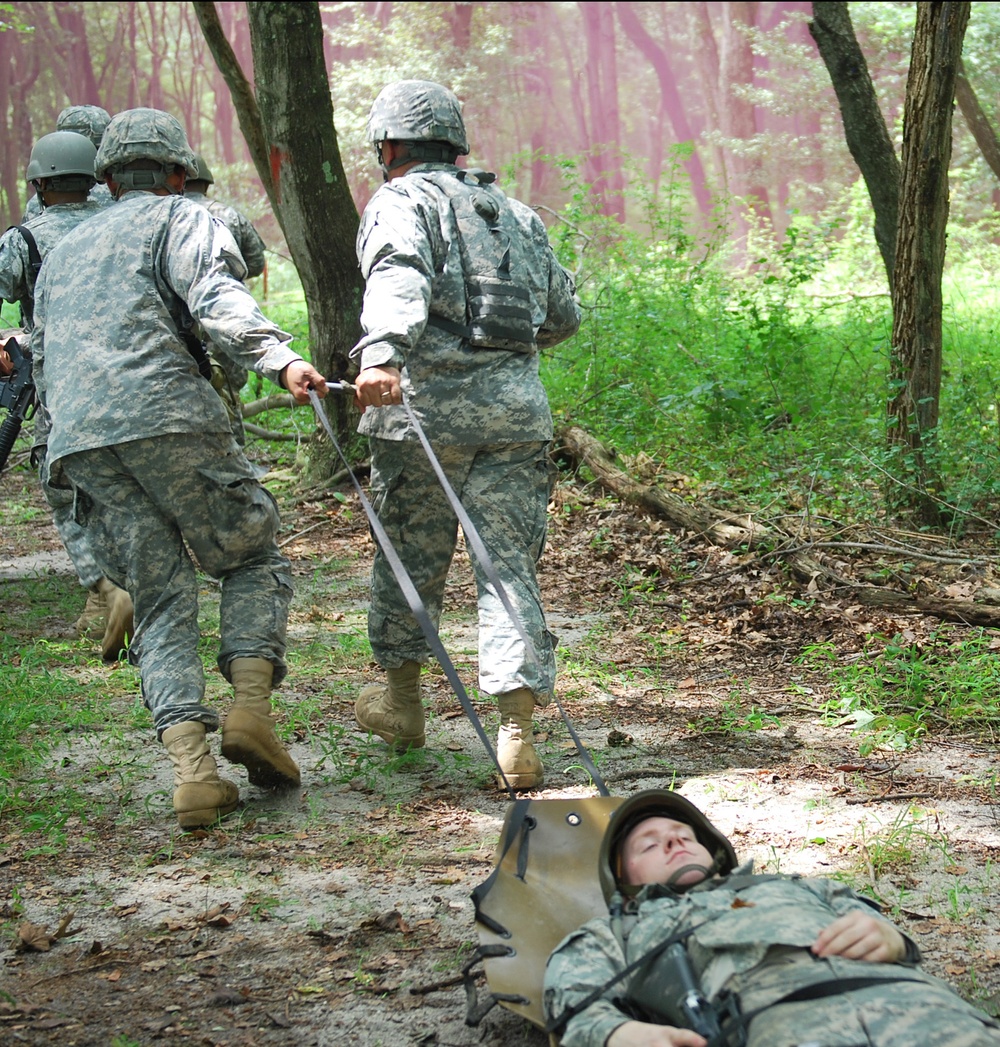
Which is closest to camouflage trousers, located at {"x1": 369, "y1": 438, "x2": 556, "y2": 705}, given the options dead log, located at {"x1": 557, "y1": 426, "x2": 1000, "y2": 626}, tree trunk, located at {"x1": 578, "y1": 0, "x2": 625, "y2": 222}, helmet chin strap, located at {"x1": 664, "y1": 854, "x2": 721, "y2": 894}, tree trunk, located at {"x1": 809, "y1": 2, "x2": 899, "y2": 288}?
helmet chin strap, located at {"x1": 664, "y1": 854, "x2": 721, "y2": 894}

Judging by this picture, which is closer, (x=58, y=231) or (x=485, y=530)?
(x=485, y=530)

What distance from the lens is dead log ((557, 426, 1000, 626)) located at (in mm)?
5527

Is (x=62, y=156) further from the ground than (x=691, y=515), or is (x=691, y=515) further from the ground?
(x=62, y=156)

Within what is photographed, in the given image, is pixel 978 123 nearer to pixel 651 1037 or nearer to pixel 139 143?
pixel 139 143

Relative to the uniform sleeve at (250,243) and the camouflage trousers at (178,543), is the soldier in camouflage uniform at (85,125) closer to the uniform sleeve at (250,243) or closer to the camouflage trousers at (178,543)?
the uniform sleeve at (250,243)

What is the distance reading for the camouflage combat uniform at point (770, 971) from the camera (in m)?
2.07

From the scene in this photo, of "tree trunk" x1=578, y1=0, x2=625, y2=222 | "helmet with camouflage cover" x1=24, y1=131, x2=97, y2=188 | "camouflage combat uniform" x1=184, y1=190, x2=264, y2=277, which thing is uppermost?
"tree trunk" x1=578, y1=0, x2=625, y2=222

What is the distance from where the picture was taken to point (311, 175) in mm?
8430

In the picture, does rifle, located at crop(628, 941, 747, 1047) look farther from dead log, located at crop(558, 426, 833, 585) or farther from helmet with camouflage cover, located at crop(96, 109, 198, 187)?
dead log, located at crop(558, 426, 833, 585)

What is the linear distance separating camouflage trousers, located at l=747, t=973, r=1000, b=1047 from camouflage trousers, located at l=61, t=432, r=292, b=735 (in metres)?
2.27

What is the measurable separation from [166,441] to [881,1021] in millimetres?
2731

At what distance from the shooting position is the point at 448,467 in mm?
4141

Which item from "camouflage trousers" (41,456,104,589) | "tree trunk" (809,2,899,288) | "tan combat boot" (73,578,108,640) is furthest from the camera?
"tree trunk" (809,2,899,288)

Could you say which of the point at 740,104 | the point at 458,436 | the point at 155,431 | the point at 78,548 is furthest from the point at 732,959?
the point at 740,104
